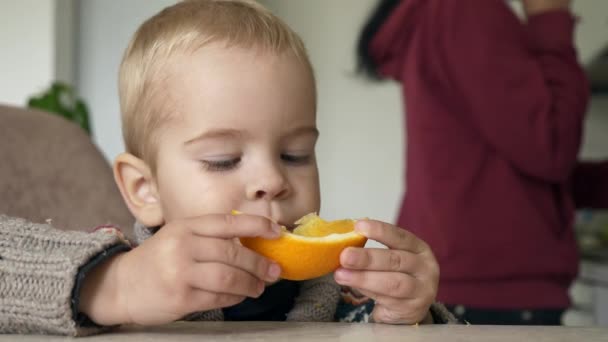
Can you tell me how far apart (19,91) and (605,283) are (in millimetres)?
2460

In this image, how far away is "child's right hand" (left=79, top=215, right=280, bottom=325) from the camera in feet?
2.09

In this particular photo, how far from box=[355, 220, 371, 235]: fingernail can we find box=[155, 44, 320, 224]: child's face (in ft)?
0.54

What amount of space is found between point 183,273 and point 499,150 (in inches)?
46.6

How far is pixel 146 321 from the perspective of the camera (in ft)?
2.14

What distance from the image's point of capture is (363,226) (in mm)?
715

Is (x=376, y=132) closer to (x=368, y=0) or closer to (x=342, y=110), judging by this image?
(x=342, y=110)

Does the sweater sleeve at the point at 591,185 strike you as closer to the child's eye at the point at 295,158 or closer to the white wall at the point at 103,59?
the child's eye at the point at 295,158

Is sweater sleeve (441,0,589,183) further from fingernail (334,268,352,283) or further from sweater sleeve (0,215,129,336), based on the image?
sweater sleeve (0,215,129,336)

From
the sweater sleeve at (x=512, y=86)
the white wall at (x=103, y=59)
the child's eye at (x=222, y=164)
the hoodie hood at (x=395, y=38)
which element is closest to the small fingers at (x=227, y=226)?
the child's eye at (x=222, y=164)

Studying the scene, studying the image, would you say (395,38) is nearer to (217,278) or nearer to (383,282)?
(383,282)

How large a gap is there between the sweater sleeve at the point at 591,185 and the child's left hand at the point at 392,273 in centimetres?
152

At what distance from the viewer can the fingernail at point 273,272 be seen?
26.7 inches

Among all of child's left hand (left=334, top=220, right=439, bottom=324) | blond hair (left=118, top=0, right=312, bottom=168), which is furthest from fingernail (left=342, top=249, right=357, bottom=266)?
blond hair (left=118, top=0, right=312, bottom=168)

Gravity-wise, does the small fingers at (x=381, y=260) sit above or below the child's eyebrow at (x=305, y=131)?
below
